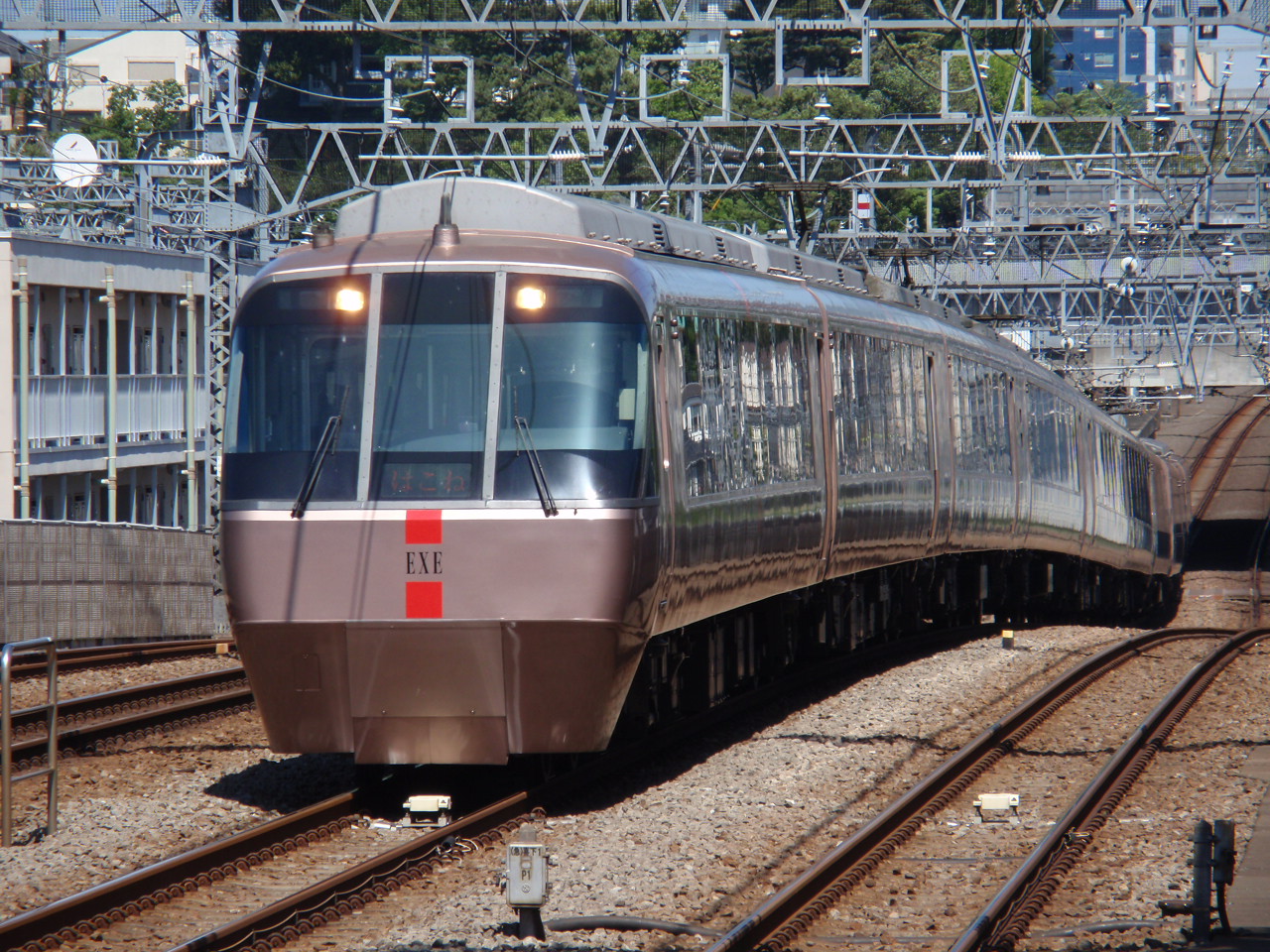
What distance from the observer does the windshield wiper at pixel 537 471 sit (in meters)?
9.09

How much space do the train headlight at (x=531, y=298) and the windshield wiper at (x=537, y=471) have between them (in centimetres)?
58

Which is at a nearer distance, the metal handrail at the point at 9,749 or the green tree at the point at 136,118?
the metal handrail at the point at 9,749

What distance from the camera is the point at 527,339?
9.37 metres

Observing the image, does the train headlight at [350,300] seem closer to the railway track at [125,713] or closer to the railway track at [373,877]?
the railway track at [373,877]

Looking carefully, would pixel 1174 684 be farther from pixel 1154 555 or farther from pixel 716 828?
pixel 1154 555

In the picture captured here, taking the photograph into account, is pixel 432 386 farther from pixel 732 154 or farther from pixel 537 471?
pixel 732 154

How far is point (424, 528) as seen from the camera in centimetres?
909

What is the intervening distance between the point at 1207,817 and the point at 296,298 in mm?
5405

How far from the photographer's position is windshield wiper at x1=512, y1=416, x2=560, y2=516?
9086 mm

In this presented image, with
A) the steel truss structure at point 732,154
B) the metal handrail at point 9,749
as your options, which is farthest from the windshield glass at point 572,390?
the steel truss structure at point 732,154

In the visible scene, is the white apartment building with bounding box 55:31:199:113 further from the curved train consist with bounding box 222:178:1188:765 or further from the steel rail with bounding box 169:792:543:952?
the steel rail with bounding box 169:792:543:952

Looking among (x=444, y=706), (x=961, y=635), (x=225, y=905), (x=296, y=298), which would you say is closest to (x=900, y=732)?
(x=444, y=706)

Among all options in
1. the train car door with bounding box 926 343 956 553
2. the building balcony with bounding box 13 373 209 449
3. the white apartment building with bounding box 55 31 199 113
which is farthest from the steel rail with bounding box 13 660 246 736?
the white apartment building with bounding box 55 31 199 113

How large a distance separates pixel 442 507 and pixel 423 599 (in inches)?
17.7
